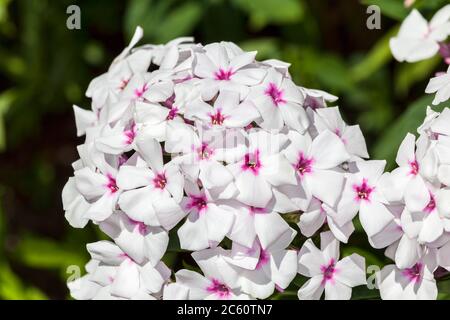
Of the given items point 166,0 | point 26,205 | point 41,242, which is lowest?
point 26,205

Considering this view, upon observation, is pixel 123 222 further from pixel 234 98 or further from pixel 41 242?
pixel 41 242

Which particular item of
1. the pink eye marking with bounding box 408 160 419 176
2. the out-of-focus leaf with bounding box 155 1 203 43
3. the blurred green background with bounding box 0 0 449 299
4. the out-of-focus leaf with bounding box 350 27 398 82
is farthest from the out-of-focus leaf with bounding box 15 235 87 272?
the pink eye marking with bounding box 408 160 419 176

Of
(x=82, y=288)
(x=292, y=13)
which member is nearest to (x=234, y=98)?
(x=82, y=288)

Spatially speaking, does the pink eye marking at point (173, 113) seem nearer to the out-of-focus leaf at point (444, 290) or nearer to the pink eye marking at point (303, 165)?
the pink eye marking at point (303, 165)

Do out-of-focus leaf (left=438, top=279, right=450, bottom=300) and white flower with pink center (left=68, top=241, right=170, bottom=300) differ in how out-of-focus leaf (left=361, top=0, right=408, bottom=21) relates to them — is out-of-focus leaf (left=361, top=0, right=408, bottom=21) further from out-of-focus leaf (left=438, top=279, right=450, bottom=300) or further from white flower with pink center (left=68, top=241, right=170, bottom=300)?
white flower with pink center (left=68, top=241, right=170, bottom=300)

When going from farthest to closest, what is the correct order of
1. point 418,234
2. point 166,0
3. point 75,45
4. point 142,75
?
point 75,45 → point 166,0 → point 142,75 → point 418,234

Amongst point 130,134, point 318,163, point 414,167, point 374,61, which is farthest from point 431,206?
point 374,61
